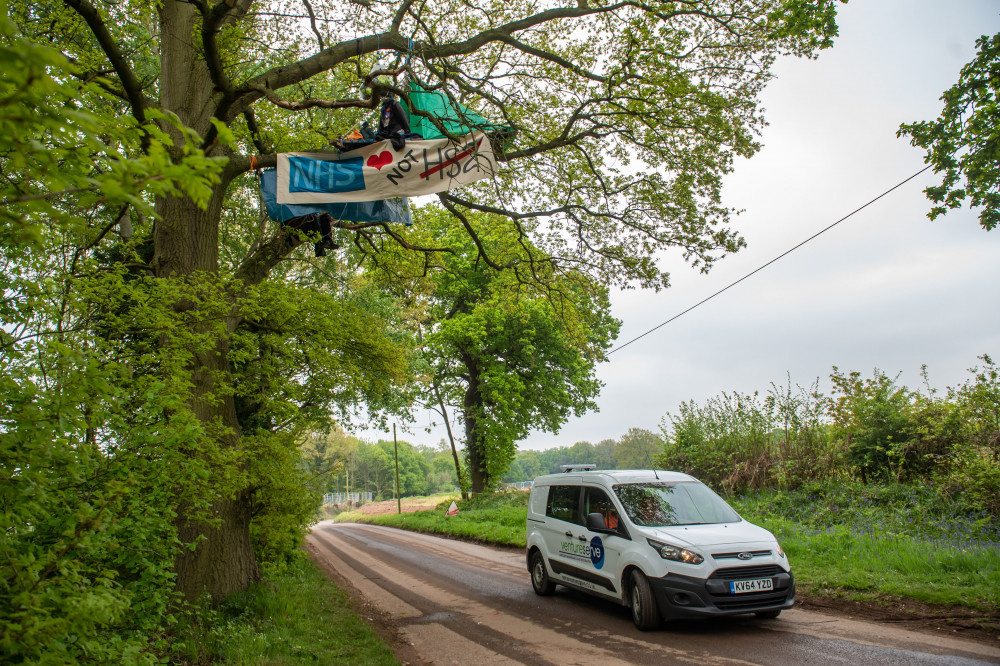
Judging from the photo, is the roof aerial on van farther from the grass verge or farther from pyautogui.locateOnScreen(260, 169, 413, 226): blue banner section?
pyautogui.locateOnScreen(260, 169, 413, 226): blue banner section

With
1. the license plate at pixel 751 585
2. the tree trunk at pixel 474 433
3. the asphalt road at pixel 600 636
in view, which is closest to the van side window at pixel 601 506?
the asphalt road at pixel 600 636

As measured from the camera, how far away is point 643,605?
7672 millimetres

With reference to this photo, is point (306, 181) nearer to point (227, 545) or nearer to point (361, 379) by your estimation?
Answer: point (361, 379)

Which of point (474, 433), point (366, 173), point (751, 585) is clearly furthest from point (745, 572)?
point (474, 433)

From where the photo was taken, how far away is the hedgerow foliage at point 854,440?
37.0ft

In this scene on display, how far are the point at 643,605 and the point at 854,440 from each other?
28.0 ft

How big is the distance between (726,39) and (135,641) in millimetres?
11704

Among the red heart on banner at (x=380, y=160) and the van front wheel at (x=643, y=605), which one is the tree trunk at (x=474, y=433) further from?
the red heart on banner at (x=380, y=160)

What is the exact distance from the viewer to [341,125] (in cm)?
1223

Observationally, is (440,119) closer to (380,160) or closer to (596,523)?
(380,160)

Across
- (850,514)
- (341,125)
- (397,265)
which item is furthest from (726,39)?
(850,514)

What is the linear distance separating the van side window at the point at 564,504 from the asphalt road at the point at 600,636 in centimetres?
133

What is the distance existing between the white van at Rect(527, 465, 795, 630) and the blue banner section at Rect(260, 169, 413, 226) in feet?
17.7

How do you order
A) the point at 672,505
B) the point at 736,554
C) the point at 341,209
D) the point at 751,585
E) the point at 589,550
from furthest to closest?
the point at 341,209 < the point at 589,550 < the point at 672,505 < the point at 736,554 < the point at 751,585
